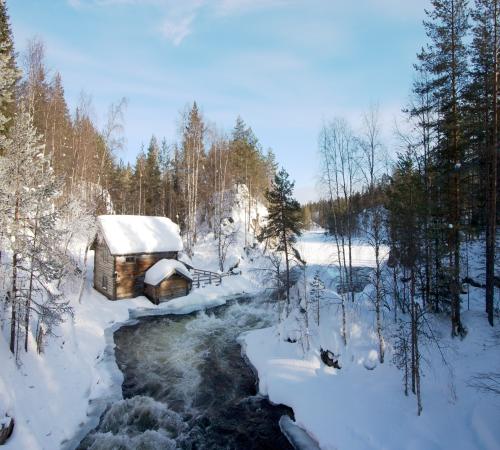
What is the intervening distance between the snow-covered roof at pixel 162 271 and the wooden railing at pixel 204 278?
117 inches

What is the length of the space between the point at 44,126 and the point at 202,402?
30600 millimetres

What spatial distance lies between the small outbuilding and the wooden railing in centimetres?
254

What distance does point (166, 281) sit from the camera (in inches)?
1075

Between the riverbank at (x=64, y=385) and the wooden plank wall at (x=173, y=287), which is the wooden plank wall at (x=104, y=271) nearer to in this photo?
the wooden plank wall at (x=173, y=287)

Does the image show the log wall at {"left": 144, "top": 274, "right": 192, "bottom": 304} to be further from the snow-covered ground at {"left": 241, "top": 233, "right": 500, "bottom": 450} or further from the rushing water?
the snow-covered ground at {"left": 241, "top": 233, "right": 500, "bottom": 450}

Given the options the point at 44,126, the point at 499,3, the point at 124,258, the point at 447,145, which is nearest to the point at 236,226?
the point at 124,258

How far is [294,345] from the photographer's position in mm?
16609

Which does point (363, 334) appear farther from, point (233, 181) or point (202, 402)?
point (233, 181)

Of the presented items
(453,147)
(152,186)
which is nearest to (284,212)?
(453,147)

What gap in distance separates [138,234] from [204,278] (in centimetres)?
879

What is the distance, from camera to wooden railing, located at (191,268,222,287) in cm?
3147

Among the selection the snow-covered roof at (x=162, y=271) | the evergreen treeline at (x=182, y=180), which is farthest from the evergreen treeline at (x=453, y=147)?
the evergreen treeline at (x=182, y=180)

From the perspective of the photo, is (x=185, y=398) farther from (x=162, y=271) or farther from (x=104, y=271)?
(x=104, y=271)

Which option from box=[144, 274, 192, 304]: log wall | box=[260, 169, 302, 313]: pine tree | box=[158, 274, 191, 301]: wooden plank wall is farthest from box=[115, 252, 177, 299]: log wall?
box=[260, 169, 302, 313]: pine tree
